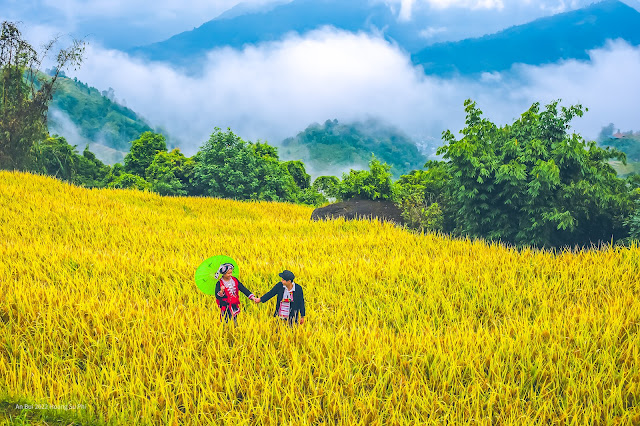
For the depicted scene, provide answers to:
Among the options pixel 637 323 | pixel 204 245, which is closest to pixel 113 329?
pixel 204 245

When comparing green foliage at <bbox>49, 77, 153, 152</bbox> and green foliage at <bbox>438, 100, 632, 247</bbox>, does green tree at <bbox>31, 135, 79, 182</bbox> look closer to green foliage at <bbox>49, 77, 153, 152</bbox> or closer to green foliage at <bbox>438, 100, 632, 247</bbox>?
green foliage at <bbox>438, 100, 632, 247</bbox>

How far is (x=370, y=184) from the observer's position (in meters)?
17.3

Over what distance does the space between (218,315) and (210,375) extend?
1199 mm

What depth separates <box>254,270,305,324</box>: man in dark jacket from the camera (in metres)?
4.05

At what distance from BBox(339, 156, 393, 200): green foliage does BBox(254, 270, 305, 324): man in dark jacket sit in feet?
43.2

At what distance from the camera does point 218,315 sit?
5.05 m

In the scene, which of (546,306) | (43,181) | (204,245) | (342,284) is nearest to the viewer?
(546,306)

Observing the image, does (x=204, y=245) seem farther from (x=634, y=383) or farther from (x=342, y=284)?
(x=634, y=383)

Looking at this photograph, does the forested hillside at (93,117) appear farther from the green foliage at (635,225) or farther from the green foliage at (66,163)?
the green foliage at (635,225)

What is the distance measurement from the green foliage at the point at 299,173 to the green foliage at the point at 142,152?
13.4m

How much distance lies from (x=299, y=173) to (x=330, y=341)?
3700 centimetres

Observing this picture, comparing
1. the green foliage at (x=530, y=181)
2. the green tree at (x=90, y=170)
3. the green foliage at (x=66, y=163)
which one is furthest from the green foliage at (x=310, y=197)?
the green foliage at (x=530, y=181)

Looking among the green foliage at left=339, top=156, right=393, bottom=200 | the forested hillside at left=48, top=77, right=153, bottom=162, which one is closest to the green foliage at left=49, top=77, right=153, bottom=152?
the forested hillside at left=48, top=77, right=153, bottom=162

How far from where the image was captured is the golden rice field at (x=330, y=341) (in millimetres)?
3604
